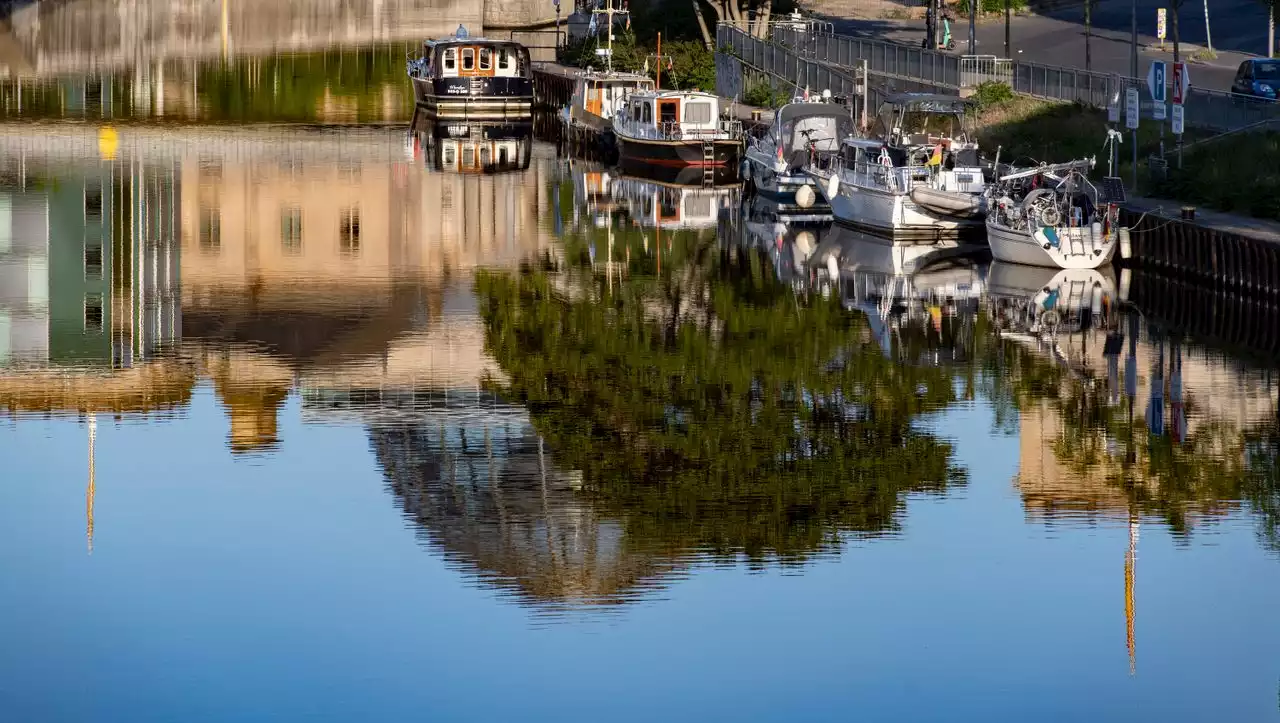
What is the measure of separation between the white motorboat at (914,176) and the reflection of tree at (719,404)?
244 inches

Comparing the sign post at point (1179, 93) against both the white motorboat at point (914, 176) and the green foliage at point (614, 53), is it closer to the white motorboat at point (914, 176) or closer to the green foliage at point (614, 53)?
the white motorboat at point (914, 176)

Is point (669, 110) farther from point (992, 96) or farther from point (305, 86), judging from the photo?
point (305, 86)

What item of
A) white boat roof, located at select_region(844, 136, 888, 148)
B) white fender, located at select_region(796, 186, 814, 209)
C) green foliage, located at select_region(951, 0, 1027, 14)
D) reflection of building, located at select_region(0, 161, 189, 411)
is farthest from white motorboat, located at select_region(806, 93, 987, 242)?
green foliage, located at select_region(951, 0, 1027, 14)

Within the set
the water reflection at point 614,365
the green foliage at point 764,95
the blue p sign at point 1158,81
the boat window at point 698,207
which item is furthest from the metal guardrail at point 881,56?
the blue p sign at point 1158,81

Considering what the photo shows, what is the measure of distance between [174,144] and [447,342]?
4452 centimetres

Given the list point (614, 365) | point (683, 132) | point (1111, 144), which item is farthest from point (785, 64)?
point (614, 365)

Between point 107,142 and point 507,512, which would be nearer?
point 507,512

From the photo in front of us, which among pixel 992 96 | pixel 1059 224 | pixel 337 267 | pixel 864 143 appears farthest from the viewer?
pixel 992 96

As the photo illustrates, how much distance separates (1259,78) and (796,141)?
17304 millimetres

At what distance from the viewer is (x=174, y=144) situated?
83.3m

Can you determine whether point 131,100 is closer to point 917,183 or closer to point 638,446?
point 917,183

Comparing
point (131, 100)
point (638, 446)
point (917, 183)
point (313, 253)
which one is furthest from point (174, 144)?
point (638, 446)

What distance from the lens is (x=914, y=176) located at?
184 ft

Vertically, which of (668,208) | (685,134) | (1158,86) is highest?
(1158,86)
